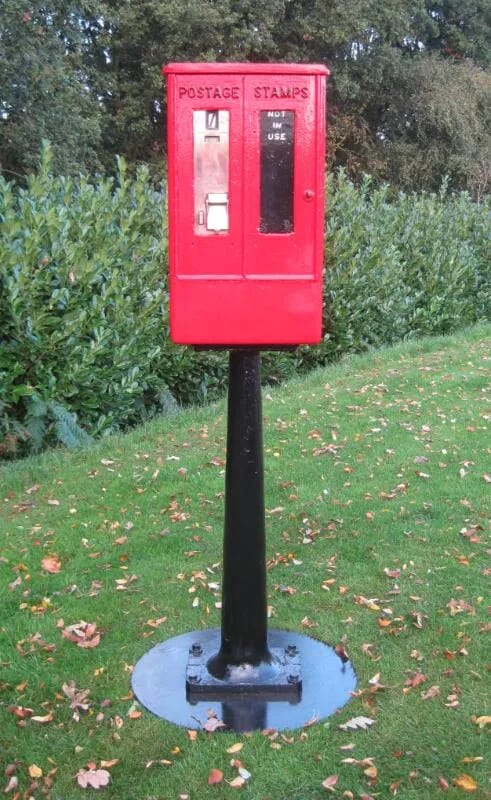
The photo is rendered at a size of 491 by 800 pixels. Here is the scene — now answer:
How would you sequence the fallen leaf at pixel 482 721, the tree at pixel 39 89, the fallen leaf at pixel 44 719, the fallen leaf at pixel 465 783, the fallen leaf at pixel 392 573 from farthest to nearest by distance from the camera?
the tree at pixel 39 89 < the fallen leaf at pixel 392 573 < the fallen leaf at pixel 44 719 < the fallen leaf at pixel 482 721 < the fallen leaf at pixel 465 783

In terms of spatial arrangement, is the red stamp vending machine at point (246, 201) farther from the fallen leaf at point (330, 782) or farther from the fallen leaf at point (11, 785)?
the fallen leaf at point (11, 785)

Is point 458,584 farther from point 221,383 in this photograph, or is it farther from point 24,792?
point 221,383

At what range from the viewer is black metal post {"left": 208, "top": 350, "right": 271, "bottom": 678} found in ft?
10.4

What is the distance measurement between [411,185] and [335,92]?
413 centimetres

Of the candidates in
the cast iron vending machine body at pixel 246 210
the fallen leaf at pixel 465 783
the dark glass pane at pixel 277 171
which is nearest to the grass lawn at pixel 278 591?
the fallen leaf at pixel 465 783

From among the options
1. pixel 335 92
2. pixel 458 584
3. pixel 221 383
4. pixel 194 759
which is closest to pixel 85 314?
pixel 221 383

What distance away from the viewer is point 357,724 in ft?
10.3

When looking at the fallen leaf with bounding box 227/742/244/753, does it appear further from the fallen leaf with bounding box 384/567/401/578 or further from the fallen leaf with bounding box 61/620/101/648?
the fallen leaf with bounding box 384/567/401/578

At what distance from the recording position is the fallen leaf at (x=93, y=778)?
2.83m

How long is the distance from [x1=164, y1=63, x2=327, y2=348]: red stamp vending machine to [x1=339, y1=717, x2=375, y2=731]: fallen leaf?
4.96 feet

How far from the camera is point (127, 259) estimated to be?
789 centimetres

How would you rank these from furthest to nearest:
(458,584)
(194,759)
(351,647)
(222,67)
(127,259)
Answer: (127,259) < (458,584) < (351,647) < (194,759) < (222,67)

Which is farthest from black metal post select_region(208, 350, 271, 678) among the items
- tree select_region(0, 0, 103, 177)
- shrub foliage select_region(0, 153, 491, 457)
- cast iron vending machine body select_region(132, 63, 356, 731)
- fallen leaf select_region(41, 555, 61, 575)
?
tree select_region(0, 0, 103, 177)

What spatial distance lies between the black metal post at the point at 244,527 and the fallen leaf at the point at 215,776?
534 mm
